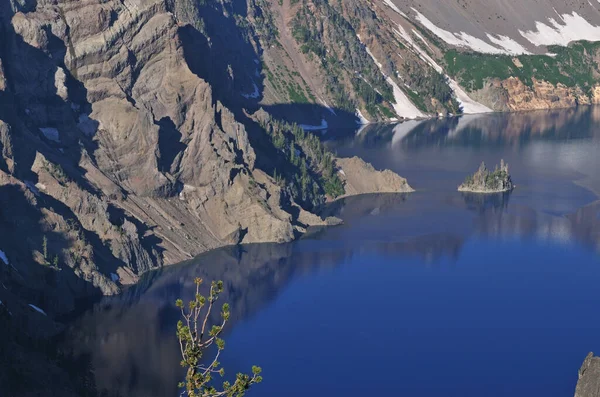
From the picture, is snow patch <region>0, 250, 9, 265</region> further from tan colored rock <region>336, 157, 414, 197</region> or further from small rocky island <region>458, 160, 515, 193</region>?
small rocky island <region>458, 160, 515, 193</region>

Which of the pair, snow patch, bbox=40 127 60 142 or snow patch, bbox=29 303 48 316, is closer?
snow patch, bbox=29 303 48 316

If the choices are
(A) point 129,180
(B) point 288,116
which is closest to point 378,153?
(B) point 288,116

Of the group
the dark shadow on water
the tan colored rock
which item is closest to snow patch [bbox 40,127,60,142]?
the tan colored rock

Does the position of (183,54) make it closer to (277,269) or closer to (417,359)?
(277,269)

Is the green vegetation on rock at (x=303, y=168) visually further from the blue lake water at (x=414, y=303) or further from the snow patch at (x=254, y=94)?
the snow patch at (x=254, y=94)

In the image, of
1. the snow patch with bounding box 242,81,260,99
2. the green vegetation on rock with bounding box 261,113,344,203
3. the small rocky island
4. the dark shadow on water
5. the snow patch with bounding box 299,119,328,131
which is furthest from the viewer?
the snow patch with bounding box 299,119,328,131

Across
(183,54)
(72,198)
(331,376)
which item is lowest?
(331,376)

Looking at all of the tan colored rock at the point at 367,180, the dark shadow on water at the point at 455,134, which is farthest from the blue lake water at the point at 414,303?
the dark shadow on water at the point at 455,134
